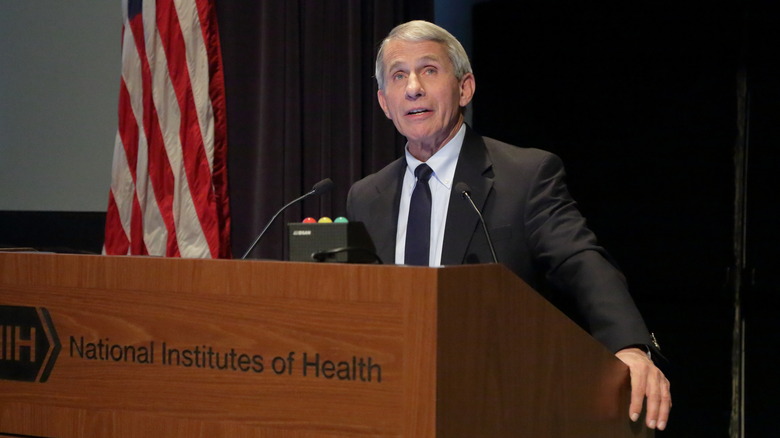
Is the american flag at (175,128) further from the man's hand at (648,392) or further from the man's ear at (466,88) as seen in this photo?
the man's hand at (648,392)

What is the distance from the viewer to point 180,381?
1382mm

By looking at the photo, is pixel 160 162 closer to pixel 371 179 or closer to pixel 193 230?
pixel 193 230

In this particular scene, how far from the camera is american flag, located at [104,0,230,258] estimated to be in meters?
4.03

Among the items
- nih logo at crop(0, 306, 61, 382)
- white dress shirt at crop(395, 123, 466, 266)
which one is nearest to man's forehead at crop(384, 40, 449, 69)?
white dress shirt at crop(395, 123, 466, 266)

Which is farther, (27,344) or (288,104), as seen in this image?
(288,104)

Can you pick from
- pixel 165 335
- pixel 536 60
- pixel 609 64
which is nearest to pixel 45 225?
pixel 536 60

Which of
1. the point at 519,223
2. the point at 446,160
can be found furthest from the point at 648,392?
the point at 446,160

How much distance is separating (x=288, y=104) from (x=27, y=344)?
276 cm

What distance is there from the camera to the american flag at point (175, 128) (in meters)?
4.03

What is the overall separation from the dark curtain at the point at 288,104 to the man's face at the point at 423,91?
171cm

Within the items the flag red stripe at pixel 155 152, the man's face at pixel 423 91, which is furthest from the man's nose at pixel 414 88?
the flag red stripe at pixel 155 152

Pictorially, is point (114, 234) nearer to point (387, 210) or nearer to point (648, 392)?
point (387, 210)

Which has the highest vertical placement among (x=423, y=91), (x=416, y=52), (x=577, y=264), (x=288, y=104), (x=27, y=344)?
(x=288, y=104)

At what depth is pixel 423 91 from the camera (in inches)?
98.6
